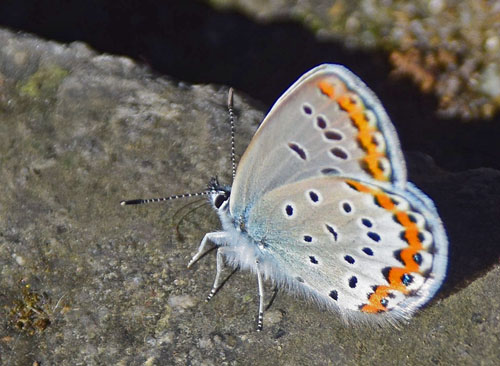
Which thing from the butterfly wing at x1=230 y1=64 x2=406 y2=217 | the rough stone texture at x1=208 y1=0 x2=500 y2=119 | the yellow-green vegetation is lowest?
the yellow-green vegetation

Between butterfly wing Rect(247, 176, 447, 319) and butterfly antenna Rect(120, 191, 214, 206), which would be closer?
butterfly wing Rect(247, 176, 447, 319)

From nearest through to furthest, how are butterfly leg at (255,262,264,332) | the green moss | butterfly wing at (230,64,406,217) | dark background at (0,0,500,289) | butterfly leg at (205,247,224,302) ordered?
butterfly wing at (230,64,406,217) < butterfly leg at (255,262,264,332) < butterfly leg at (205,247,224,302) < the green moss < dark background at (0,0,500,289)

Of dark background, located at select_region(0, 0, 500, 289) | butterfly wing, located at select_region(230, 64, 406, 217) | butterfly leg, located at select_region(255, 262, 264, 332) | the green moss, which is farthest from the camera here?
dark background, located at select_region(0, 0, 500, 289)

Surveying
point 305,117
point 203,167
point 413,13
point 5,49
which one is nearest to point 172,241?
point 203,167

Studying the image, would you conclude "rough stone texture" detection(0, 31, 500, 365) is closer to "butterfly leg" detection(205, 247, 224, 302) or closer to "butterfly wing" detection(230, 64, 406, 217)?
"butterfly leg" detection(205, 247, 224, 302)

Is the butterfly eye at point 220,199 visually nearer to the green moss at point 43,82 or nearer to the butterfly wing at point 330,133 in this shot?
the butterfly wing at point 330,133

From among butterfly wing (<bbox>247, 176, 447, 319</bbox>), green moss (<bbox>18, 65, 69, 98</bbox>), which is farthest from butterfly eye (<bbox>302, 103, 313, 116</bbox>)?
green moss (<bbox>18, 65, 69, 98</bbox>)

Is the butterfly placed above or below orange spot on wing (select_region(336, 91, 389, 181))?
below
